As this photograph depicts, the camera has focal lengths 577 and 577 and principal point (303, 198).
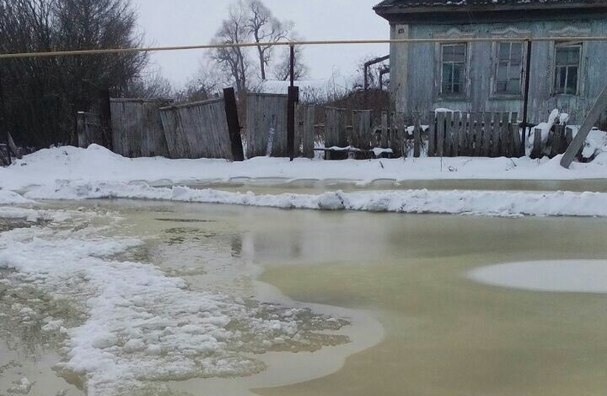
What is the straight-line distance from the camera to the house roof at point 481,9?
15.4m

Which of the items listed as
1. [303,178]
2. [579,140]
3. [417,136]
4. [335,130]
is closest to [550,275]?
[303,178]

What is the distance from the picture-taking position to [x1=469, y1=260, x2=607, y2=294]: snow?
13.6 feet

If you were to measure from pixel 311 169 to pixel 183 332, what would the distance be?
841 cm

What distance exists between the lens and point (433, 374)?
2824 millimetres

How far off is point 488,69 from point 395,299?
13.9 m

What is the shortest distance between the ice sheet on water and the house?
13.3 metres

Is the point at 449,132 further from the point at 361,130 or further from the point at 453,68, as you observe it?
the point at 453,68

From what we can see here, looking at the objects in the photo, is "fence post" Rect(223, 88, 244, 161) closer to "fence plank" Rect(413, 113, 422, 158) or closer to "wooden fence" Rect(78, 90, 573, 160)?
"wooden fence" Rect(78, 90, 573, 160)

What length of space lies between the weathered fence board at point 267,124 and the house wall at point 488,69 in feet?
16.4

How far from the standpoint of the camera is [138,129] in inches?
530

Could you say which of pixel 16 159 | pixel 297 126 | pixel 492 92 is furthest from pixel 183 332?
pixel 492 92

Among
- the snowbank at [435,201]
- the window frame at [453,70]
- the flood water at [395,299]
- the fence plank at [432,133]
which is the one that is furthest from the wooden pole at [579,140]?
the window frame at [453,70]

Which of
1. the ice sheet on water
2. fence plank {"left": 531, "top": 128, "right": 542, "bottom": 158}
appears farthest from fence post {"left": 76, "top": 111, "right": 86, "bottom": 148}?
fence plank {"left": 531, "top": 128, "right": 542, "bottom": 158}

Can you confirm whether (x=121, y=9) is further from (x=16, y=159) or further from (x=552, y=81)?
(x=552, y=81)
